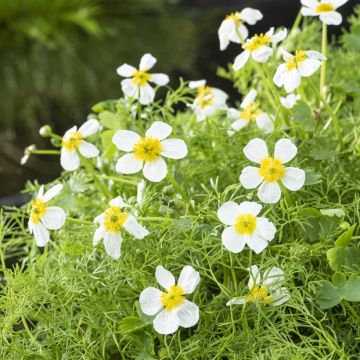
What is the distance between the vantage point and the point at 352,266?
2.06 ft

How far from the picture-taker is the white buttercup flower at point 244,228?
564 millimetres

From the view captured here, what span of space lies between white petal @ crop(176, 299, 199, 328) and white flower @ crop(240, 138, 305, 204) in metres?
0.11

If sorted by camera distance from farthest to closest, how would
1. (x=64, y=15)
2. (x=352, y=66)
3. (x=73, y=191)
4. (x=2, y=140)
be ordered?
(x=64, y=15) → (x=2, y=140) → (x=352, y=66) → (x=73, y=191)

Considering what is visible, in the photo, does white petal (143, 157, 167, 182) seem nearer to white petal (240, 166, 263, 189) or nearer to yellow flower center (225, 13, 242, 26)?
white petal (240, 166, 263, 189)

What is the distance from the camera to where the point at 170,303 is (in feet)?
1.86

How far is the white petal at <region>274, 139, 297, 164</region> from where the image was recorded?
0.60 m

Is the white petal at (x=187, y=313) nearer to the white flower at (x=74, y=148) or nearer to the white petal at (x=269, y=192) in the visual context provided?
the white petal at (x=269, y=192)

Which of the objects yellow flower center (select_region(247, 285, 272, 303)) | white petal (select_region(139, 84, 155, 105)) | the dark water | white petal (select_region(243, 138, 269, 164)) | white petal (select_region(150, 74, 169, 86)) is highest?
white petal (select_region(243, 138, 269, 164))

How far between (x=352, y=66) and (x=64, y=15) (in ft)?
7.22

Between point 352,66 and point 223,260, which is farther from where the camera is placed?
point 352,66

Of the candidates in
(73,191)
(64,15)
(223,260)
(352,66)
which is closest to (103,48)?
(64,15)

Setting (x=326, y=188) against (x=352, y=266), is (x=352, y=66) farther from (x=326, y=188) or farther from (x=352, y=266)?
(x=352, y=266)

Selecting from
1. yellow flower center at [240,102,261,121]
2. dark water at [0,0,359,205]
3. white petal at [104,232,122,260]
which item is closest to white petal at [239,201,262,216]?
white petal at [104,232,122,260]

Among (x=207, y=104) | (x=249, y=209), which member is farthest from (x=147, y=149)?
(x=207, y=104)
